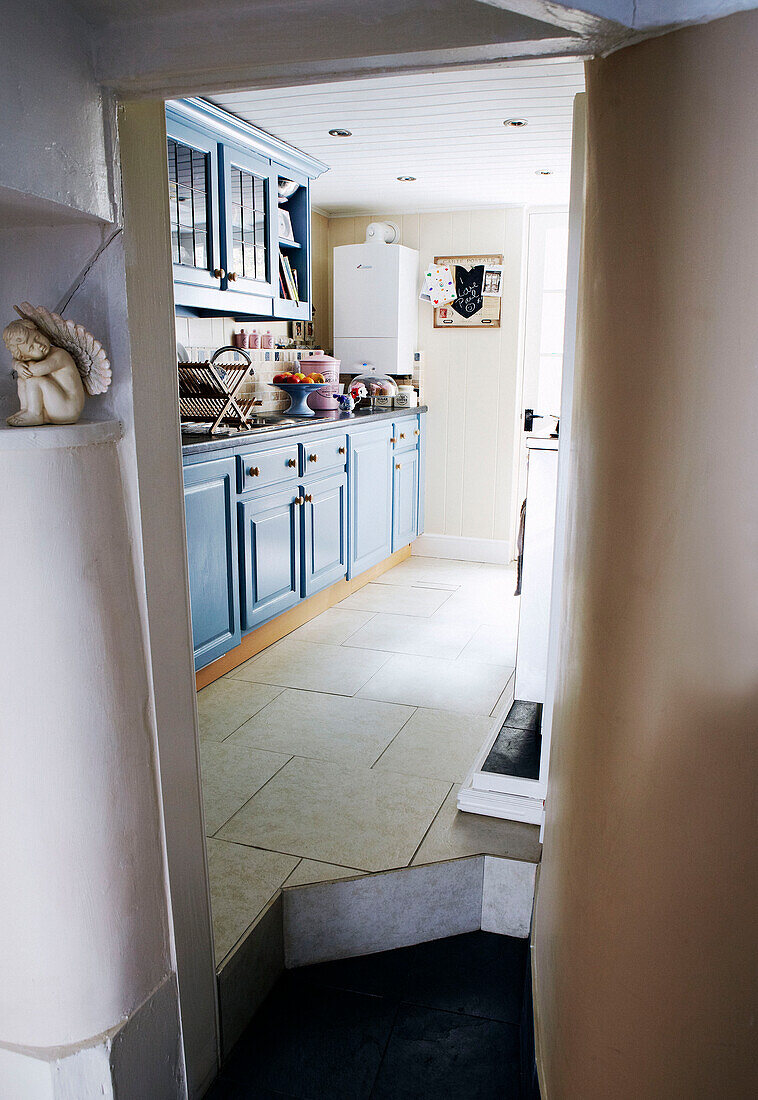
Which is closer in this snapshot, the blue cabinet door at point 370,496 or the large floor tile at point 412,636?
the large floor tile at point 412,636

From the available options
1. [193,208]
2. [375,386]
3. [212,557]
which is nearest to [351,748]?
[212,557]

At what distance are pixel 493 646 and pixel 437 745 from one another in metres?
1.08

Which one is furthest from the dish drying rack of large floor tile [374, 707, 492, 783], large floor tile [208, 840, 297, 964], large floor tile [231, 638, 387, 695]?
large floor tile [208, 840, 297, 964]

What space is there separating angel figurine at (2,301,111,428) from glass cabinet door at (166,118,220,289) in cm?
208

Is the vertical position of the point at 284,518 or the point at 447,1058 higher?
the point at 284,518

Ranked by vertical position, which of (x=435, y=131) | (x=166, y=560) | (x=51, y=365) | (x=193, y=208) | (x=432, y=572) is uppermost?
(x=435, y=131)

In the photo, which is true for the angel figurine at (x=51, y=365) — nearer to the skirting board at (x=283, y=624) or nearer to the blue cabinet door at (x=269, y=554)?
the skirting board at (x=283, y=624)

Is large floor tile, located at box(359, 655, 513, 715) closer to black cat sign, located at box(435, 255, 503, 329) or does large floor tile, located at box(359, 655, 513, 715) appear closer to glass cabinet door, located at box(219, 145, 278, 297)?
glass cabinet door, located at box(219, 145, 278, 297)

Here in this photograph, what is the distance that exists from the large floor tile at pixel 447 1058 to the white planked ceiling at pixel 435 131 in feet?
7.59

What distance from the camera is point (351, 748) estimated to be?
110 inches

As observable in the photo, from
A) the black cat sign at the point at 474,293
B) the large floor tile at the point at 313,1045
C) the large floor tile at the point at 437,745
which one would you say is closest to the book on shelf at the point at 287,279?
the black cat sign at the point at 474,293

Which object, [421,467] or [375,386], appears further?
[421,467]

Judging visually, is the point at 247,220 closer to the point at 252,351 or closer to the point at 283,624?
the point at 252,351

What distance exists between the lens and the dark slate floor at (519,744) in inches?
93.7
